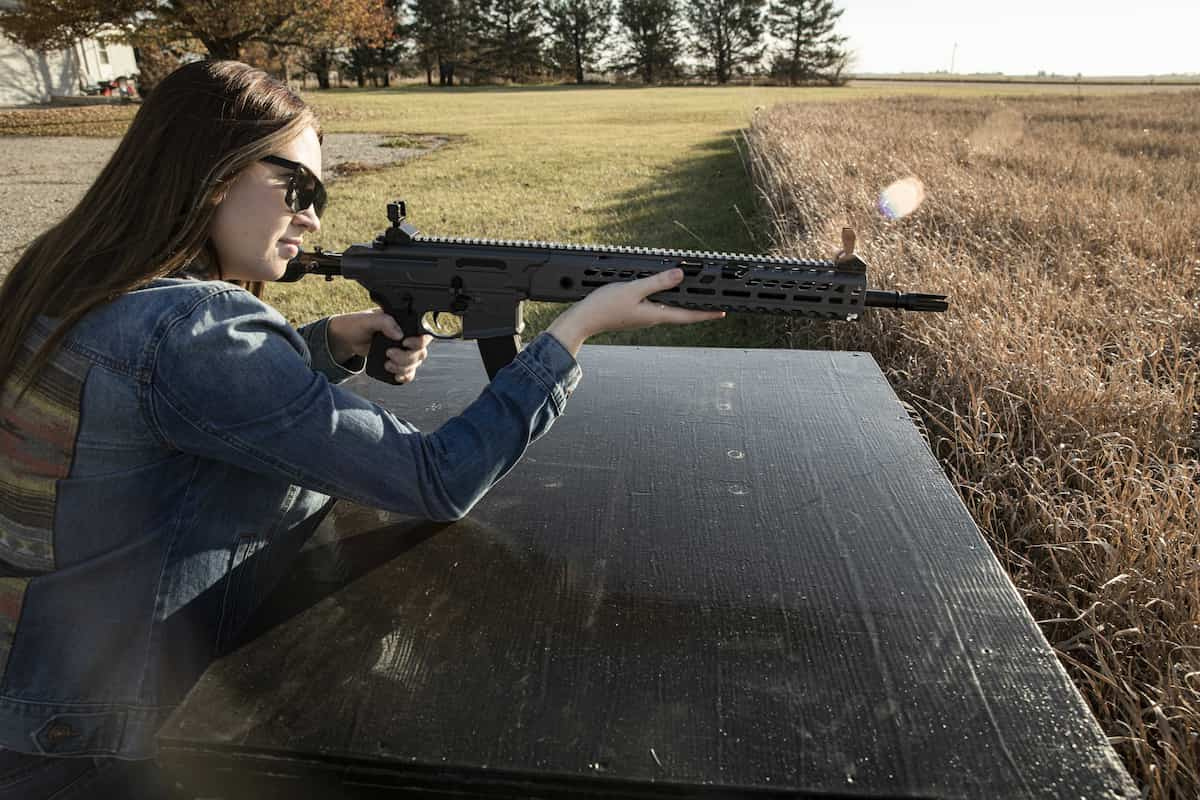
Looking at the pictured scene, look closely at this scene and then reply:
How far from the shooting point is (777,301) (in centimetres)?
216

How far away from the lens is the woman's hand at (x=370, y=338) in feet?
7.54

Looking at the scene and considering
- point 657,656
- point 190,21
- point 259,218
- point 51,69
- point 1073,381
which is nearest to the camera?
point 657,656

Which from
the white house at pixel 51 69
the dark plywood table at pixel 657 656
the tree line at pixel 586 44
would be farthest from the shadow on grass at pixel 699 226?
the tree line at pixel 586 44

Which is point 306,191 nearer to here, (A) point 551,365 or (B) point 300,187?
(B) point 300,187

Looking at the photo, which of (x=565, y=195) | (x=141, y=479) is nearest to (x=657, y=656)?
(x=141, y=479)

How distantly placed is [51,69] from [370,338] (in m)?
40.3

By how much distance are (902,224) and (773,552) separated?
576 centimetres

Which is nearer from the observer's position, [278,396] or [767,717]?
[767,717]

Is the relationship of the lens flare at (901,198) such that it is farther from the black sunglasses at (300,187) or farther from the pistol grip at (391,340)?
the black sunglasses at (300,187)

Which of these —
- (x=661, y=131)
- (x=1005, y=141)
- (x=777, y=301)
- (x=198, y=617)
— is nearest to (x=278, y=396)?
(x=198, y=617)

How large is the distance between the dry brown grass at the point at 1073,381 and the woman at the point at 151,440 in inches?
73.1

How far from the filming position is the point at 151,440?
4.83 feet

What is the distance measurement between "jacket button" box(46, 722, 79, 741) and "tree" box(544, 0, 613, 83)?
2835 inches

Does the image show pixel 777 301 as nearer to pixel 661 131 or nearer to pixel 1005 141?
pixel 1005 141
